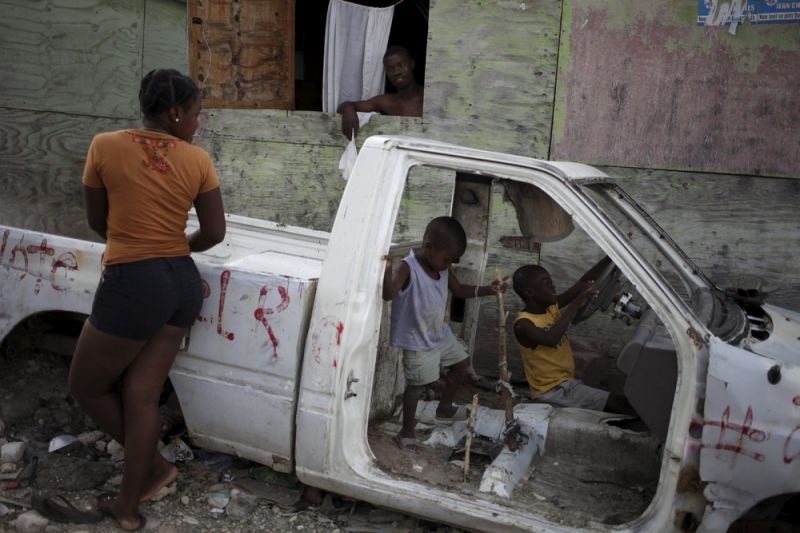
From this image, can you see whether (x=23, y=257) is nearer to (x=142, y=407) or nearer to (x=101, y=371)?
(x=101, y=371)

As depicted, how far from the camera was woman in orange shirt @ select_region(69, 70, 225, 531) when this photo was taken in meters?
3.06

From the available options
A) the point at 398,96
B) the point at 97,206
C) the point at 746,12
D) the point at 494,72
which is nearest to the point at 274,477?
the point at 97,206

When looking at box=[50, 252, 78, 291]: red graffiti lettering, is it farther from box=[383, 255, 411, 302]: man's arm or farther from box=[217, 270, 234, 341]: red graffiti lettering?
box=[383, 255, 411, 302]: man's arm

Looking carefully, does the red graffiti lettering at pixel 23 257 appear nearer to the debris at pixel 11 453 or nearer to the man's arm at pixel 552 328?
the debris at pixel 11 453

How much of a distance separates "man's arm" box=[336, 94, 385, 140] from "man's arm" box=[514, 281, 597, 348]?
9.19ft

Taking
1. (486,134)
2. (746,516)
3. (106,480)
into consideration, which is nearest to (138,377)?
(106,480)

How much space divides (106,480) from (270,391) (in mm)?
1016

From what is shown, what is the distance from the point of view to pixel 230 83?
681 centimetres

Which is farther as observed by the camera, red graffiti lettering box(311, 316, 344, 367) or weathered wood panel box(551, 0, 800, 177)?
weathered wood panel box(551, 0, 800, 177)

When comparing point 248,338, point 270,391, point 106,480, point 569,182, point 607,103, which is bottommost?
point 106,480

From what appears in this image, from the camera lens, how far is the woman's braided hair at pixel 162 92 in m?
3.08

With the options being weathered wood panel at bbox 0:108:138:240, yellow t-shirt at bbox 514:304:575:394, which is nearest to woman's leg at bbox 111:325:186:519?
yellow t-shirt at bbox 514:304:575:394

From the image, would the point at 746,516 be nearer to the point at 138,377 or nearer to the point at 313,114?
the point at 138,377

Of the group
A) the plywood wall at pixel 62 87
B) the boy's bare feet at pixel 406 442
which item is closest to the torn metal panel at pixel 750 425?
the boy's bare feet at pixel 406 442
